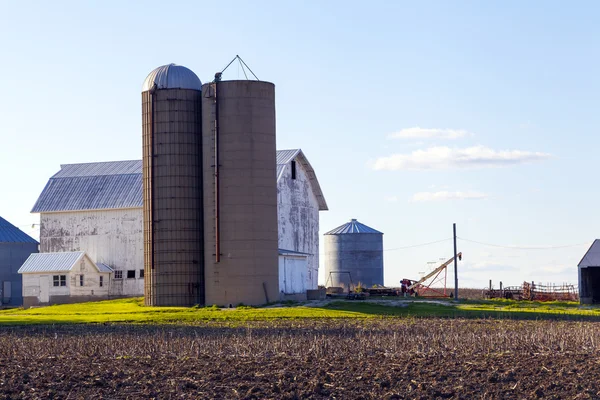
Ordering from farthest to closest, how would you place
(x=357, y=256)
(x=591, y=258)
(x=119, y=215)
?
1. (x=357, y=256)
2. (x=119, y=215)
3. (x=591, y=258)

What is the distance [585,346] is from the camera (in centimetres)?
2789

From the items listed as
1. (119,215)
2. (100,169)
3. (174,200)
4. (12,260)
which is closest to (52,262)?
(119,215)

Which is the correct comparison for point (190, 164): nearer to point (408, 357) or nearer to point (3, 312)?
point (3, 312)

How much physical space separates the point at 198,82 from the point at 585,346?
32.2 metres

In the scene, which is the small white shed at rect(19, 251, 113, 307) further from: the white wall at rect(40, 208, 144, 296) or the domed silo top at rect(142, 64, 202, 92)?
the domed silo top at rect(142, 64, 202, 92)

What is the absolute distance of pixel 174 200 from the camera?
5353cm

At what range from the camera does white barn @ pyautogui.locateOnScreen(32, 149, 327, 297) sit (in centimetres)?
6191

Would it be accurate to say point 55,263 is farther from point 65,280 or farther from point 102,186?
point 102,186

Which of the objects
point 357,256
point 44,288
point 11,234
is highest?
point 11,234

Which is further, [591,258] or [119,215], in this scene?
[119,215]

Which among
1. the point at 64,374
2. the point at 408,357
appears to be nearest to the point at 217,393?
the point at 64,374

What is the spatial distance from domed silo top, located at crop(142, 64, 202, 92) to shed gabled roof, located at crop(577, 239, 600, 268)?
24.2 meters

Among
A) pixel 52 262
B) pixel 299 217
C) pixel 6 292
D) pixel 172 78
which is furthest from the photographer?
pixel 6 292

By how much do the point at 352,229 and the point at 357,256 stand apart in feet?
7.19
